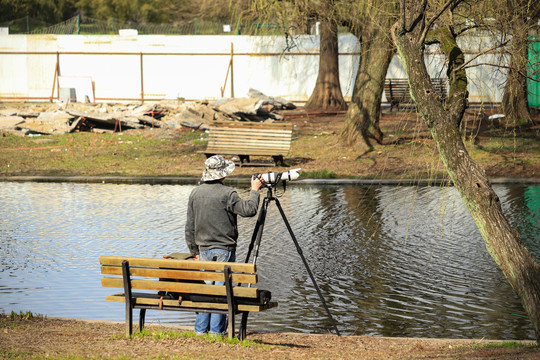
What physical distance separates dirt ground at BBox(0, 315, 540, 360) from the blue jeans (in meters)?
0.29

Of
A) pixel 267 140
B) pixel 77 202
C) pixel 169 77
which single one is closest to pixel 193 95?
pixel 169 77

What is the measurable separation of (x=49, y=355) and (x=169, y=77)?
29.1 metres

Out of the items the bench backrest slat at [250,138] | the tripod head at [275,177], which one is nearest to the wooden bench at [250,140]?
the bench backrest slat at [250,138]

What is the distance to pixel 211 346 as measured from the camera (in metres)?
5.49

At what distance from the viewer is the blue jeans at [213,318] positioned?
236 inches

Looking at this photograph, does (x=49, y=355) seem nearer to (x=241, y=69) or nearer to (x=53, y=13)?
(x=241, y=69)

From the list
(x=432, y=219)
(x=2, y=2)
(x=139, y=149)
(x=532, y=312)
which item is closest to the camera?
(x=532, y=312)

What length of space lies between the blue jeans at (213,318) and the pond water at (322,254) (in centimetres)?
79

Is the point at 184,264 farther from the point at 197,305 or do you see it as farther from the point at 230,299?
the point at 230,299

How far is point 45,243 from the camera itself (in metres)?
10.3

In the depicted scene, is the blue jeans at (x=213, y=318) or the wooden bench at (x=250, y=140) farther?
the wooden bench at (x=250, y=140)

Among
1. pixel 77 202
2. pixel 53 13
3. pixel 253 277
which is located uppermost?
pixel 53 13

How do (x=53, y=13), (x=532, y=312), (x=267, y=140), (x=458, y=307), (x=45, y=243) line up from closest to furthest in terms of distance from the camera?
(x=532, y=312)
(x=458, y=307)
(x=45, y=243)
(x=267, y=140)
(x=53, y=13)

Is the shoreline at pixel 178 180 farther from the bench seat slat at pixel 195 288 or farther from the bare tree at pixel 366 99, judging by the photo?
the bench seat slat at pixel 195 288
